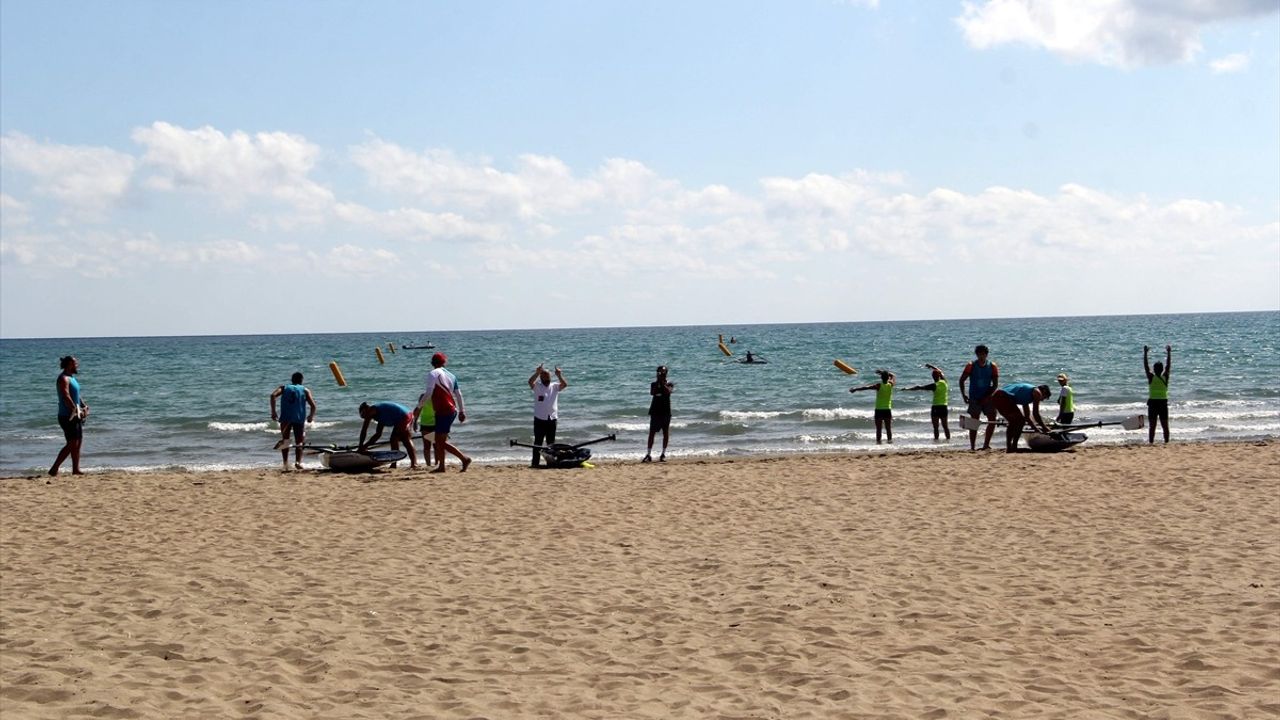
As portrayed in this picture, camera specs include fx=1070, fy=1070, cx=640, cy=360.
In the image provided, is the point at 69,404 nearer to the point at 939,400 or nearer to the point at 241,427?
the point at 241,427

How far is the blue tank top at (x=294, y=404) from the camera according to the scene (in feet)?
52.1

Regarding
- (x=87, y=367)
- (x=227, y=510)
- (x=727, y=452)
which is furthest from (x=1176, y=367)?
(x=87, y=367)

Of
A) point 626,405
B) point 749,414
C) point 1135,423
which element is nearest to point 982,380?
point 1135,423

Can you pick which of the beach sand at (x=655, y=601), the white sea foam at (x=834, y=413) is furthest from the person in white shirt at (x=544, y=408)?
the white sea foam at (x=834, y=413)

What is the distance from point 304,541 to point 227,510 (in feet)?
7.43

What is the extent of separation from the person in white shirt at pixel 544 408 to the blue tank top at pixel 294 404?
3.45 metres

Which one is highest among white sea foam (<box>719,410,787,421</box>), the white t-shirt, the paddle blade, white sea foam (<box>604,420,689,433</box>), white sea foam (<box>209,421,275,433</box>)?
the white t-shirt

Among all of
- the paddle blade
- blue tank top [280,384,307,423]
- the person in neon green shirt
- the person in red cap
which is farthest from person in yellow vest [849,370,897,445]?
blue tank top [280,384,307,423]

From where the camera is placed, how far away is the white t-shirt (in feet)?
50.9

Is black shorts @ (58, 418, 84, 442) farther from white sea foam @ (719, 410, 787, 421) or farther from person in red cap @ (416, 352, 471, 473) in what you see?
white sea foam @ (719, 410, 787, 421)

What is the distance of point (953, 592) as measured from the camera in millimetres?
7602

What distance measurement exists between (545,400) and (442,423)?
1.93 m

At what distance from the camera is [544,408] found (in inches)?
Answer: 619

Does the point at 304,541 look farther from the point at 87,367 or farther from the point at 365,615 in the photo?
the point at 87,367
